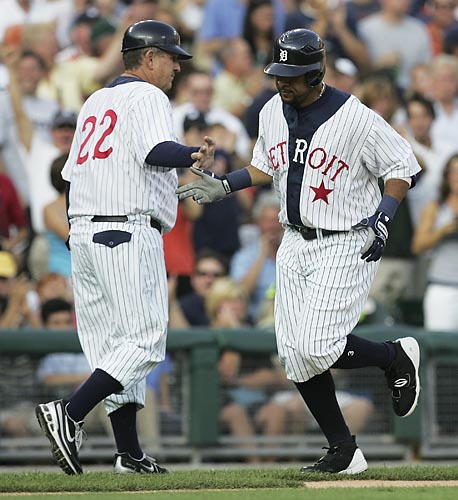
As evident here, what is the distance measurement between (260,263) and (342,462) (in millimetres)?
4406

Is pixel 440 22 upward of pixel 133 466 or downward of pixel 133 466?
upward

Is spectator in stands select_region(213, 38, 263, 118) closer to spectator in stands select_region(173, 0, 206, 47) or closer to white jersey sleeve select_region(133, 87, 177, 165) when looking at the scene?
spectator in stands select_region(173, 0, 206, 47)

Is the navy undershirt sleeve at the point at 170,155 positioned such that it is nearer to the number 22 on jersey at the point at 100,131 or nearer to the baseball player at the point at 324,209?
the baseball player at the point at 324,209

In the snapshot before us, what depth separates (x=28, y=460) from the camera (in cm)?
862

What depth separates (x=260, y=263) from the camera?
10484 millimetres

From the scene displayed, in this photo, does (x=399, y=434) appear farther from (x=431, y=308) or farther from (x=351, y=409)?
(x=431, y=308)

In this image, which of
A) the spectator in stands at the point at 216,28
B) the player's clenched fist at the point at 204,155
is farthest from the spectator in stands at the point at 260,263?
the player's clenched fist at the point at 204,155

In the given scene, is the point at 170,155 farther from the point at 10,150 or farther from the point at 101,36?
the point at 101,36

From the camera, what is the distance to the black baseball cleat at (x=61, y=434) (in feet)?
19.8

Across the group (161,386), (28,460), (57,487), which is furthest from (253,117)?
(57,487)

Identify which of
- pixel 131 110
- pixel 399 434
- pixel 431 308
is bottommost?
pixel 399 434

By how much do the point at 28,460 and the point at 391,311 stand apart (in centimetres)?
352

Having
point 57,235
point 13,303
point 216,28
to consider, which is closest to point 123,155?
point 13,303

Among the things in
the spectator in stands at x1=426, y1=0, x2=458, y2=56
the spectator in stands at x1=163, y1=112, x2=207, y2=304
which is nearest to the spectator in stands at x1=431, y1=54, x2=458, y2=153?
the spectator in stands at x1=426, y1=0, x2=458, y2=56
